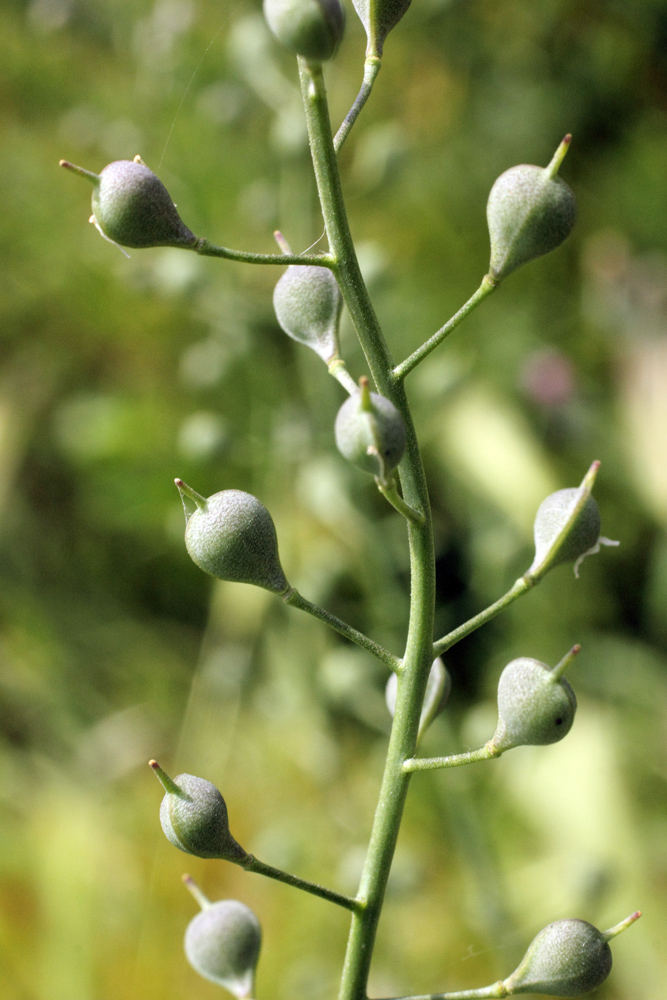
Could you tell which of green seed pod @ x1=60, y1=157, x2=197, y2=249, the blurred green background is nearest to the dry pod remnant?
green seed pod @ x1=60, y1=157, x2=197, y2=249

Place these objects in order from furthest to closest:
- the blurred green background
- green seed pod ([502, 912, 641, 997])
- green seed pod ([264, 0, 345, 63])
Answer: the blurred green background
green seed pod ([502, 912, 641, 997])
green seed pod ([264, 0, 345, 63])

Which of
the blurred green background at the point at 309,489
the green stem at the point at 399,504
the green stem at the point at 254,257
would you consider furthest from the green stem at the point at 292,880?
the blurred green background at the point at 309,489

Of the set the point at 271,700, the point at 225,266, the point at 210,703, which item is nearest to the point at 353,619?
the point at 271,700

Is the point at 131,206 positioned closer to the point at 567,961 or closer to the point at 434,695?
the point at 434,695

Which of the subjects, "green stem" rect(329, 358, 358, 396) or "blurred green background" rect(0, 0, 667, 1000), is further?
"blurred green background" rect(0, 0, 667, 1000)

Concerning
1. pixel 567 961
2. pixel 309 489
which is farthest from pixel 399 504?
pixel 309 489

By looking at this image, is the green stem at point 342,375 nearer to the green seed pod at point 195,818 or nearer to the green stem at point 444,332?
the green stem at point 444,332

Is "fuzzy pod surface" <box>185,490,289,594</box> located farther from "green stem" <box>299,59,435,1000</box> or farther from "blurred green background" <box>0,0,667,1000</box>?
"blurred green background" <box>0,0,667,1000</box>
